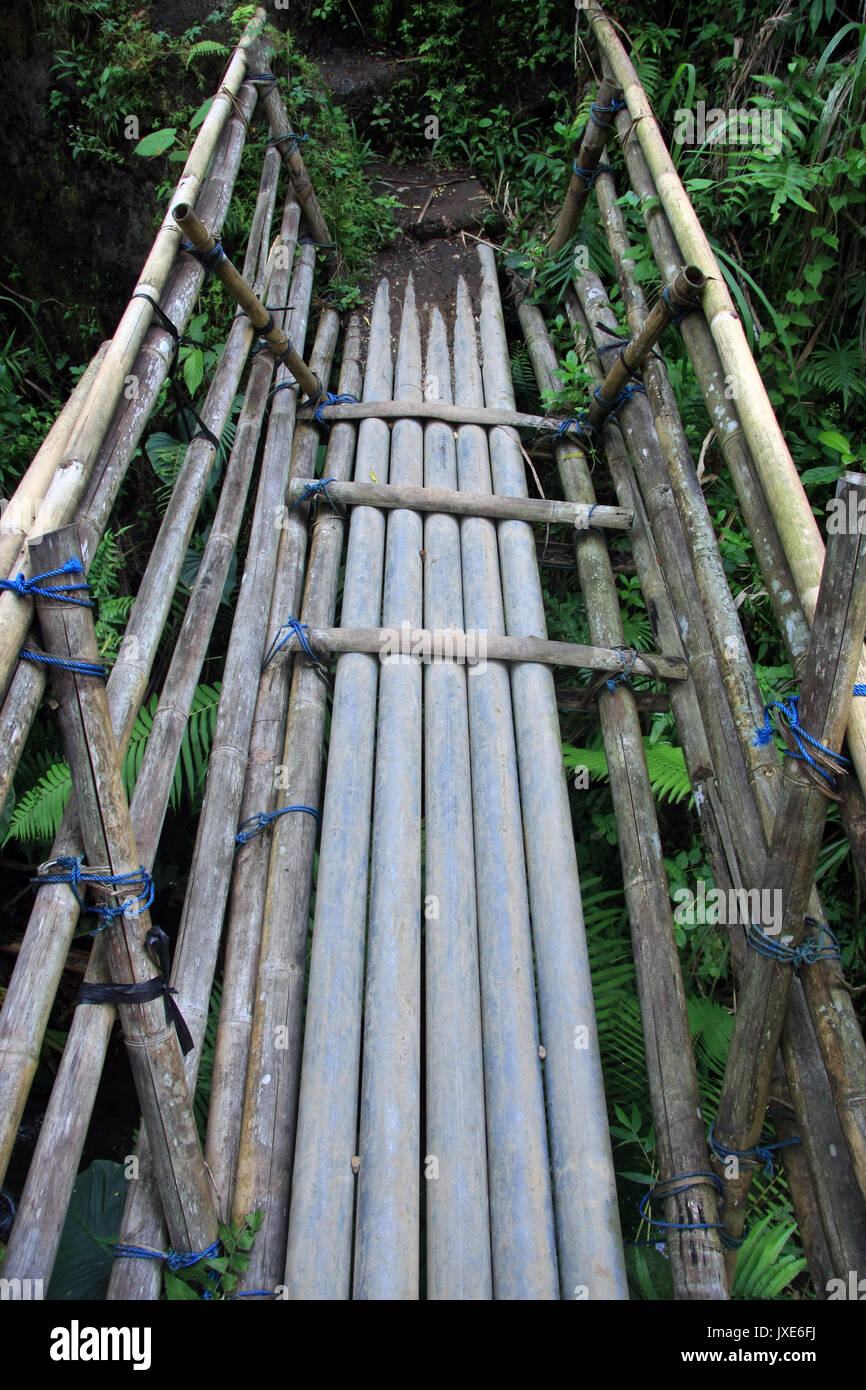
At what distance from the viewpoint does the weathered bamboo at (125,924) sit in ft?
6.44

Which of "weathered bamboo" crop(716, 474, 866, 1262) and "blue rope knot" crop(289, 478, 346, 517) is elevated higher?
"blue rope knot" crop(289, 478, 346, 517)

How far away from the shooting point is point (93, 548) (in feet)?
7.98

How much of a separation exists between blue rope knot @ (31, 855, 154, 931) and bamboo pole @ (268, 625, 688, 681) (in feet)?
4.92

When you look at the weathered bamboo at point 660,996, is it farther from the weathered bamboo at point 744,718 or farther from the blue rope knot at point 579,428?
the blue rope knot at point 579,428

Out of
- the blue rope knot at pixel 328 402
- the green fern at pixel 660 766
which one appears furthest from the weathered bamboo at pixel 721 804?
the blue rope knot at pixel 328 402

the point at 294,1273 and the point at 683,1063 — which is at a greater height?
the point at 683,1063

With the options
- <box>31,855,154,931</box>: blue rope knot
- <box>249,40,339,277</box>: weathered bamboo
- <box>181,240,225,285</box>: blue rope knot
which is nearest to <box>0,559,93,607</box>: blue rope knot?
<box>31,855,154,931</box>: blue rope knot

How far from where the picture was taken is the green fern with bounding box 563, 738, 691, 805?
11.6ft

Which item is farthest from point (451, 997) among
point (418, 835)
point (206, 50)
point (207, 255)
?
point (206, 50)

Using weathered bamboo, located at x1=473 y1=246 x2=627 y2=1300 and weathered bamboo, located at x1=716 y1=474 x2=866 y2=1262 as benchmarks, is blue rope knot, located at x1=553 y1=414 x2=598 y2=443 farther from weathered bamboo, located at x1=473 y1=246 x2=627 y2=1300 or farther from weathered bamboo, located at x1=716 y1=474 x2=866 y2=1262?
weathered bamboo, located at x1=716 y1=474 x2=866 y2=1262

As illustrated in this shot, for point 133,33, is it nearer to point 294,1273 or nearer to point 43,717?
point 43,717

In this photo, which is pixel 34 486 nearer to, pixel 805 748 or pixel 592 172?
pixel 805 748
